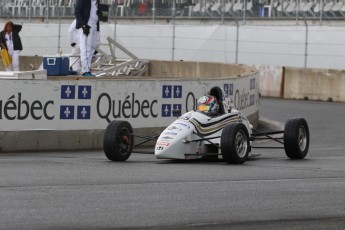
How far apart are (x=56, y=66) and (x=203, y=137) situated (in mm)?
11646

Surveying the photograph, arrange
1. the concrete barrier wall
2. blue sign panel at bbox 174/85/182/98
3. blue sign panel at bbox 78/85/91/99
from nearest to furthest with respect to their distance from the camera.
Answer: blue sign panel at bbox 78/85/91/99 → blue sign panel at bbox 174/85/182/98 → the concrete barrier wall

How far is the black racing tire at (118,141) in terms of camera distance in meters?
16.9

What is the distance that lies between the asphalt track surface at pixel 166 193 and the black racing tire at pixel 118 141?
0.17m

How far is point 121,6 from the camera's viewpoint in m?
40.8

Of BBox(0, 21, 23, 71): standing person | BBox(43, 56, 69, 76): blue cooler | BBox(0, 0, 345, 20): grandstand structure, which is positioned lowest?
BBox(43, 56, 69, 76): blue cooler

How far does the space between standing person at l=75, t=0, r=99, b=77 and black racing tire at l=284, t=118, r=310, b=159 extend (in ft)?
26.7

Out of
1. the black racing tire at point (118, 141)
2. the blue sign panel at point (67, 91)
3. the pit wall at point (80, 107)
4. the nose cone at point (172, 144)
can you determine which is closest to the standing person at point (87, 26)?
the pit wall at point (80, 107)

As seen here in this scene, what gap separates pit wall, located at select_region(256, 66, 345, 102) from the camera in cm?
3381

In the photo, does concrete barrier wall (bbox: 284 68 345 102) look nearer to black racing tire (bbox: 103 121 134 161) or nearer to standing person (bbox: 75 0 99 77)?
standing person (bbox: 75 0 99 77)

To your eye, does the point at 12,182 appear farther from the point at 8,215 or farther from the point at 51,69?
the point at 51,69

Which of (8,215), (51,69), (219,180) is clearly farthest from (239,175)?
(51,69)

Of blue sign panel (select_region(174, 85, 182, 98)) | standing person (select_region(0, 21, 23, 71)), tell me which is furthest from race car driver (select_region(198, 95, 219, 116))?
standing person (select_region(0, 21, 23, 71))

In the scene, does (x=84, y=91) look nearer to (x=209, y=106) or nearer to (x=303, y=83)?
(x=209, y=106)

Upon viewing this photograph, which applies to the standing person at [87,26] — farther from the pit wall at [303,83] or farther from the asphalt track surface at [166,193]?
the pit wall at [303,83]
